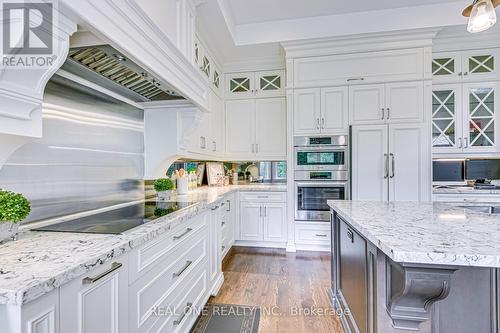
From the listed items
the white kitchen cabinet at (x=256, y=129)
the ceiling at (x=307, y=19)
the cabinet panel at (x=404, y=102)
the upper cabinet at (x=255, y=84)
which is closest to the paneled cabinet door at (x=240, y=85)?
the upper cabinet at (x=255, y=84)

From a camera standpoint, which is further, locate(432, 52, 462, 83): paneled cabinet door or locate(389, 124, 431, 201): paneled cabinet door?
locate(432, 52, 462, 83): paneled cabinet door

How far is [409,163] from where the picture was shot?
10.6 feet

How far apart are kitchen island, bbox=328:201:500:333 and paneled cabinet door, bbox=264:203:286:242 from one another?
204 centimetres

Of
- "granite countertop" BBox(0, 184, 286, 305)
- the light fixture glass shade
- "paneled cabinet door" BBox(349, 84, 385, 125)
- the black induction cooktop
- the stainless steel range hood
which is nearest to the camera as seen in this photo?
"granite countertop" BBox(0, 184, 286, 305)

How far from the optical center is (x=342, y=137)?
11.2 ft

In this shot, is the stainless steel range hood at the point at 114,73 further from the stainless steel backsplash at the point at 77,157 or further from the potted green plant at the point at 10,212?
the potted green plant at the point at 10,212

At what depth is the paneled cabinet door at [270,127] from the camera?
3.97 m

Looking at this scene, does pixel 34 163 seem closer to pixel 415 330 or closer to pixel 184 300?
pixel 184 300

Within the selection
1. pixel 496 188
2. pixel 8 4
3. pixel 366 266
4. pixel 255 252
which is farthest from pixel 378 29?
pixel 8 4

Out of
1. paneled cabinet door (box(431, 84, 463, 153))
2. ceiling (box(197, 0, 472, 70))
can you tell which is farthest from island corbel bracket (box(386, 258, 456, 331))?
paneled cabinet door (box(431, 84, 463, 153))

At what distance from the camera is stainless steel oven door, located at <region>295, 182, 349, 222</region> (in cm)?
342

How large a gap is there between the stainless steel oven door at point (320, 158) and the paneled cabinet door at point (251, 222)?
0.85m

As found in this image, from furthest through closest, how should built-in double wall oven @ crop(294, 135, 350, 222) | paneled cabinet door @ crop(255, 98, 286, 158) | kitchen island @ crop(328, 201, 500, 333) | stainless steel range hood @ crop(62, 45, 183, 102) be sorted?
paneled cabinet door @ crop(255, 98, 286, 158)
built-in double wall oven @ crop(294, 135, 350, 222)
stainless steel range hood @ crop(62, 45, 183, 102)
kitchen island @ crop(328, 201, 500, 333)

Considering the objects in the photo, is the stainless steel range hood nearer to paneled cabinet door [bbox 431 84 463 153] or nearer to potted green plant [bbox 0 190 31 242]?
potted green plant [bbox 0 190 31 242]
